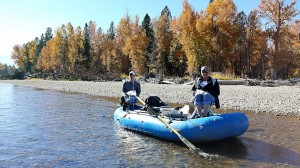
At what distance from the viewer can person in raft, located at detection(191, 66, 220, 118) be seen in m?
10.8

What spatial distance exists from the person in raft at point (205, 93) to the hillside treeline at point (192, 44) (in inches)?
1201

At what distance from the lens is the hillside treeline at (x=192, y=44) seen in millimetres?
41406

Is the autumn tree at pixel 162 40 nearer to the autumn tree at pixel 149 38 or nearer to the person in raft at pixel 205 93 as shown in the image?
the autumn tree at pixel 149 38

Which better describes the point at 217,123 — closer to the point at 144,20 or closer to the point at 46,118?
the point at 46,118

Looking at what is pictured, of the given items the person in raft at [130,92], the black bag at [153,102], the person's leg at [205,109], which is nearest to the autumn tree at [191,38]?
the person in raft at [130,92]

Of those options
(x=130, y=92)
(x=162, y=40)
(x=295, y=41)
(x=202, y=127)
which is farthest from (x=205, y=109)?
(x=162, y=40)

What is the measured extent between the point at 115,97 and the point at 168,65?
27972 millimetres

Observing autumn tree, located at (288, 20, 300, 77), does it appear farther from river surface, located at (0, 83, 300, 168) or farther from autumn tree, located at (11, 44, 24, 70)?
autumn tree, located at (11, 44, 24, 70)

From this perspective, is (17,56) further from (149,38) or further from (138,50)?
(138,50)

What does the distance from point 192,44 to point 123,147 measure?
32.1 meters

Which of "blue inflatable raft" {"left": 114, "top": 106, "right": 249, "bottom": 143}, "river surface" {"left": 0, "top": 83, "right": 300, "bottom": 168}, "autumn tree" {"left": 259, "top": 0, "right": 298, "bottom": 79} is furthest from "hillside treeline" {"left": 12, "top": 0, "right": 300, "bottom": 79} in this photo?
"blue inflatable raft" {"left": 114, "top": 106, "right": 249, "bottom": 143}

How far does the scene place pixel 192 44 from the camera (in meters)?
41.5

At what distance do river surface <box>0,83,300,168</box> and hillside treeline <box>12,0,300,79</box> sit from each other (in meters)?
27.0

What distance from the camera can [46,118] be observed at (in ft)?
54.5
